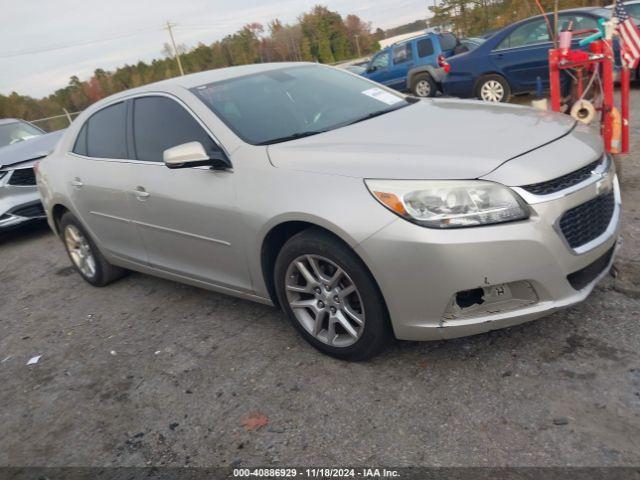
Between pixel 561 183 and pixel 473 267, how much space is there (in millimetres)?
598

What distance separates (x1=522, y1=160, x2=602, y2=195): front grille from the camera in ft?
8.20

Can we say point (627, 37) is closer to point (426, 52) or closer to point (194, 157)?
point (194, 157)

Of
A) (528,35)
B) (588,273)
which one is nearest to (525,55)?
(528,35)

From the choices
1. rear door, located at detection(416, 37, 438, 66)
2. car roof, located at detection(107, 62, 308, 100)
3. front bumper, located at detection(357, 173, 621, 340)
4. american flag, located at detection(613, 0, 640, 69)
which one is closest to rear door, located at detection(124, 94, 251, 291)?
car roof, located at detection(107, 62, 308, 100)

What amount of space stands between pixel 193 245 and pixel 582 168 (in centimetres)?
224

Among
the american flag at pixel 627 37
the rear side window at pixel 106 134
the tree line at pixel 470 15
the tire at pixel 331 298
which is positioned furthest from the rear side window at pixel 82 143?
the tree line at pixel 470 15

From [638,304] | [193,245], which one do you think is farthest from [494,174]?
[193,245]

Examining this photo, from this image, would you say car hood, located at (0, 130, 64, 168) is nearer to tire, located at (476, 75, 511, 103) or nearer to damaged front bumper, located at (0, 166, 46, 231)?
damaged front bumper, located at (0, 166, 46, 231)

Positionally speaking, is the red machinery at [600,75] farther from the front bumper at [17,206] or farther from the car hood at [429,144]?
the front bumper at [17,206]

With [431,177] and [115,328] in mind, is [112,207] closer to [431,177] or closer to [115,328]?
[115,328]

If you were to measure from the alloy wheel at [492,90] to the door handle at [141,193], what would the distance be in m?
8.03

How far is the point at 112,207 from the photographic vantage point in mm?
4176

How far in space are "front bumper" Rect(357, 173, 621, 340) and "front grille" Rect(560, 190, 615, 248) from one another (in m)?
0.04

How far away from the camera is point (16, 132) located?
30.6 feet
